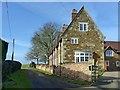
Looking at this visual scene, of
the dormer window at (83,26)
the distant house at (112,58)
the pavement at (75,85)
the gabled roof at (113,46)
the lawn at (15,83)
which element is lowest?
the pavement at (75,85)

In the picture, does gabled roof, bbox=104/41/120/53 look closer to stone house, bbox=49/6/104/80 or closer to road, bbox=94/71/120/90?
stone house, bbox=49/6/104/80

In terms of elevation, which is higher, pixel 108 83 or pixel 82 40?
pixel 82 40

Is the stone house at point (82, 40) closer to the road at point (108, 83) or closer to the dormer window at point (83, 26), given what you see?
the dormer window at point (83, 26)

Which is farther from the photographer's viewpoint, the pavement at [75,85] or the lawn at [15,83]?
the pavement at [75,85]

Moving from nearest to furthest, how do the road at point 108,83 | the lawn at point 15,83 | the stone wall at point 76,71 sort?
the lawn at point 15,83 → the road at point 108,83 → the stone wall at point 76,71

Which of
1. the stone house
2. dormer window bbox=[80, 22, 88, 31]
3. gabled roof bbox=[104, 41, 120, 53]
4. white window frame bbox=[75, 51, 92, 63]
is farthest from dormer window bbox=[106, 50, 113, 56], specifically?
dormer window bbox=[80, 22, 88, 31]

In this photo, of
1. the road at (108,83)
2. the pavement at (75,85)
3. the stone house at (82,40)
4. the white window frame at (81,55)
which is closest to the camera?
the pavement at (75,85)

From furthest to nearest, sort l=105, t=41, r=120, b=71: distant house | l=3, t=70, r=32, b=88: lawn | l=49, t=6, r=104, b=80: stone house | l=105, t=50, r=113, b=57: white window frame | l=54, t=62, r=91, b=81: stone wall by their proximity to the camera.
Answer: l=105, t=50, r=113, b=57: white window frame, l=105, t=41, r=120, b=71: distant house, l=49, t=6, r=104, b=80: stone house, l=54, t=62, r=91, b=81: stone wall, l=3, t=70, r=32, b=88: lawn

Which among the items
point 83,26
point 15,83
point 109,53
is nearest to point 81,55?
point 83,26

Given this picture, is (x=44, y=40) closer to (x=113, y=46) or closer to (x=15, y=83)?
(x=113, y=46)

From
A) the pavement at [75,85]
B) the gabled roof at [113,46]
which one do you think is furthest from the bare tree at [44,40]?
the pavement at [75,85]

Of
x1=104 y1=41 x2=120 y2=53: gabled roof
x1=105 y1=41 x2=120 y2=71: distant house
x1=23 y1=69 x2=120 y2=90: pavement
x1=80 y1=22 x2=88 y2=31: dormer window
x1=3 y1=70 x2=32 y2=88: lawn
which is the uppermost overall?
x1=80 y1=22 x2=88 y2=31: dormer window

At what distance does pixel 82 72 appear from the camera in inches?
1238

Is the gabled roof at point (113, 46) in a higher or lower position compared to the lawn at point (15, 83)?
higher
